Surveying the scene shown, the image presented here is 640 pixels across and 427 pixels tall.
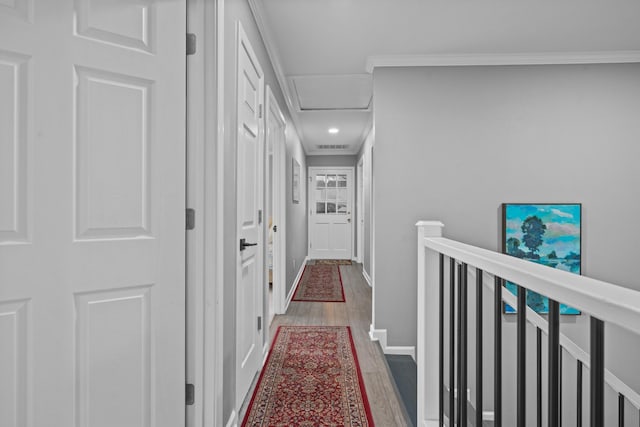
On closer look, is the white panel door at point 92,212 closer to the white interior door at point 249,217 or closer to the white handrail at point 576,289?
the white interior door at point 249,217

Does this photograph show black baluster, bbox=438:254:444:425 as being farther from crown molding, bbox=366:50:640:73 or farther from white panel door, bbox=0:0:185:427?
crown molding, bbox=366:50:640:73

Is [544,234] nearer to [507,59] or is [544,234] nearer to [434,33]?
[507,59]

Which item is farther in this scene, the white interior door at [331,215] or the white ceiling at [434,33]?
the white interior door at [331,215]

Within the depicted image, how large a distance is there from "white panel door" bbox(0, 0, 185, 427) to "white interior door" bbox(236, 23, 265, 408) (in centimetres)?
54

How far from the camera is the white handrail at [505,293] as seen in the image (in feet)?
1.97

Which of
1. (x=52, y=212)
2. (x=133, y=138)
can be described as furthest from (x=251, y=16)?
(x=52, y=212)

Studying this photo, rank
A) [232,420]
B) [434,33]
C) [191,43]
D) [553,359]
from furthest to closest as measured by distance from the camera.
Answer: [434,33], [232,420], [191,43], [553,359]

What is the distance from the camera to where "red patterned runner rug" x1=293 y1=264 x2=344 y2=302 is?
447 cm

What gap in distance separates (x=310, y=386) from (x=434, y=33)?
2.54m

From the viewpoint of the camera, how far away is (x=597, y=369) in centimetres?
65

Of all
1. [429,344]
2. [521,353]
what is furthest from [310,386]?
[521,353]

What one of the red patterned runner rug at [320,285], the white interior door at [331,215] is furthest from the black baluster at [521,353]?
the white interior door at [331,215]

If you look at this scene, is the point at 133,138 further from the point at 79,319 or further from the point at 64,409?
the point at 64,409

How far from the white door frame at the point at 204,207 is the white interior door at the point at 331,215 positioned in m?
6.24
